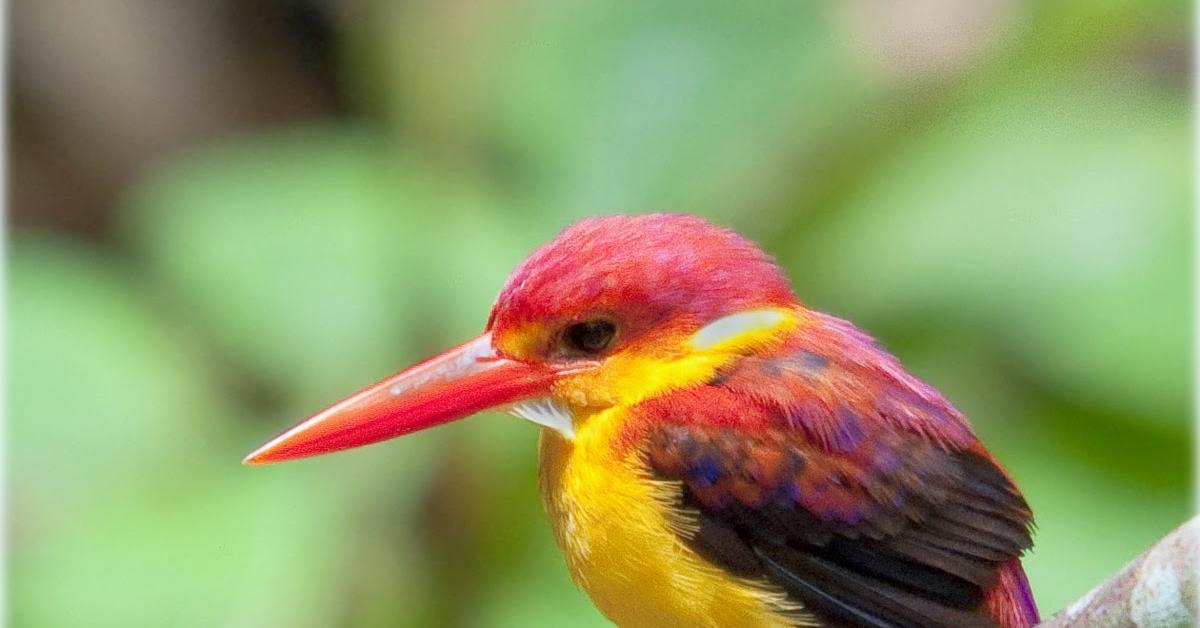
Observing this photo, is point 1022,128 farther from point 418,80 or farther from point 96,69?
point 96,69

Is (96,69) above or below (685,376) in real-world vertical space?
above

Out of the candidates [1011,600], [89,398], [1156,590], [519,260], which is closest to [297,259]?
[89,398]

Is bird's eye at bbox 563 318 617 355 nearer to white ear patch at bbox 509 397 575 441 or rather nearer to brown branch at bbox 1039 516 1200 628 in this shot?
white ear patch at bbox 509 397 575 441

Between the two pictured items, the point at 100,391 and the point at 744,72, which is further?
the point at 100,391

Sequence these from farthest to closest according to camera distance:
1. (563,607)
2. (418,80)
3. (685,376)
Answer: (418,80), (563,607), (685,376)

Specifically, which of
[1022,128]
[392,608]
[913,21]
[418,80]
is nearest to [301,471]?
[392,608]

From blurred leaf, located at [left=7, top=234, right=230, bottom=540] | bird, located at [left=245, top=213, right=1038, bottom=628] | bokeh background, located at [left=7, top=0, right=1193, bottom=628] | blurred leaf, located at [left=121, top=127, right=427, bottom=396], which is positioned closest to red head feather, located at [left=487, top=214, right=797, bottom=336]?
bird, located at [left=245, top=213, right=1038, bottom=628]

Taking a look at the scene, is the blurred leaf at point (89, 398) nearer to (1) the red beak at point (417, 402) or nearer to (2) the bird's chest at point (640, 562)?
(1) the red beak at point (417, 402)
